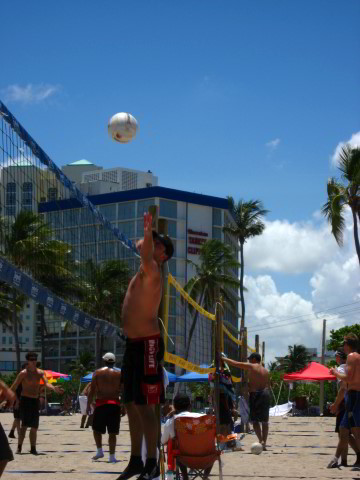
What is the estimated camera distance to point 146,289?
6.17m

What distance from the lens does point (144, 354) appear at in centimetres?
621

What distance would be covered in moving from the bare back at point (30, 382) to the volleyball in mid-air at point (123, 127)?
11.7 ft

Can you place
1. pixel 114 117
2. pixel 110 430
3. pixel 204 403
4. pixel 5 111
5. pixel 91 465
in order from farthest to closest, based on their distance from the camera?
pixel 204 403 < pixel 5 111 < pixel 114 117 < pixel 110 430 < pixel 91 465

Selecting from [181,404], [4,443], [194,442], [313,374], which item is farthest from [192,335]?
[313,374]

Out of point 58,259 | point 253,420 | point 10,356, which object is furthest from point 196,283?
point 253,420

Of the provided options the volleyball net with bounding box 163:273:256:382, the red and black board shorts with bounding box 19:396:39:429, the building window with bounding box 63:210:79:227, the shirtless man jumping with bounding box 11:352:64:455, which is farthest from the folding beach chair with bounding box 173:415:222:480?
the building window with bounding box 63:210:79:227

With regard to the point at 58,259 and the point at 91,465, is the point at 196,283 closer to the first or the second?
the point at 58,259

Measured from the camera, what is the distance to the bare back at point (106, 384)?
1202 centimetres

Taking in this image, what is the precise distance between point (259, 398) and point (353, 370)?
4.40 m

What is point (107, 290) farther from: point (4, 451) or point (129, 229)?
point (4, 451)

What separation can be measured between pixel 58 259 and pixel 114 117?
105 feet

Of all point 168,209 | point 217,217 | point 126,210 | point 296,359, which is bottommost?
point 296,359

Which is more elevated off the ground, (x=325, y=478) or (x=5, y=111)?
(x=5, y=111)

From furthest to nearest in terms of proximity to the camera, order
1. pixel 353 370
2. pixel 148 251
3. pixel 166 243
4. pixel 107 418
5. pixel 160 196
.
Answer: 1. pixel 160 196
2. pixel 107 418
3. pixel 353 370
4. pixel 166 243
5. pixel 148 251
